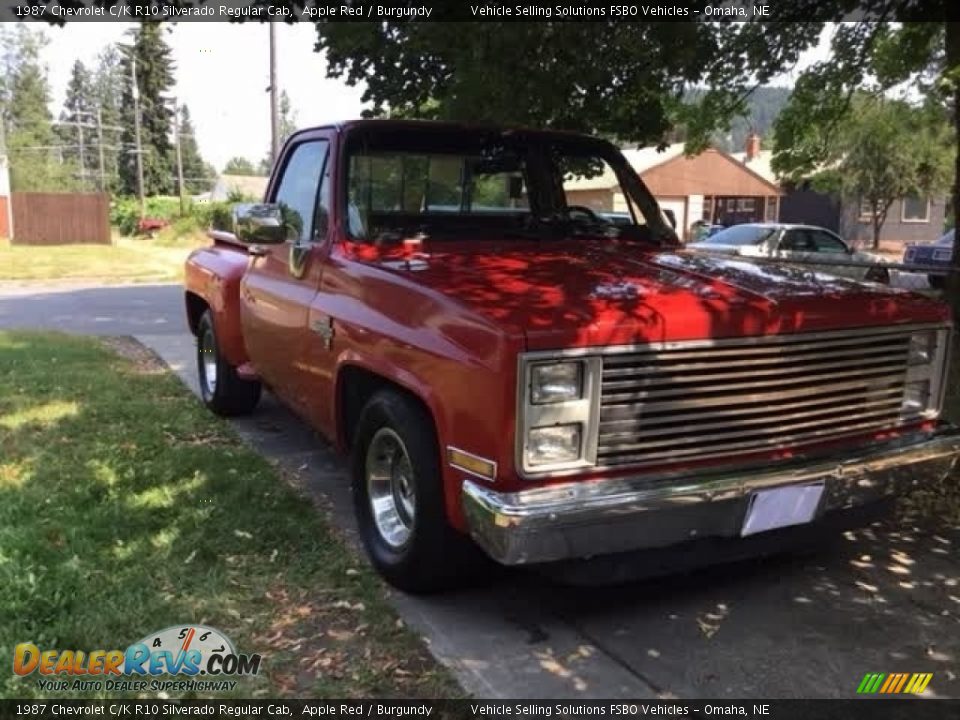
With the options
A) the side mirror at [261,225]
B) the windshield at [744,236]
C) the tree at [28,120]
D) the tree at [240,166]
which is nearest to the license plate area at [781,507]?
the side mirror at [261,225]

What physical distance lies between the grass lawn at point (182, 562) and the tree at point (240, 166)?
4987 inches

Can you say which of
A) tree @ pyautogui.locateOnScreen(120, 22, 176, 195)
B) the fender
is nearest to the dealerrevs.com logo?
the fender

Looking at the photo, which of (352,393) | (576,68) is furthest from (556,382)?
(576,68)

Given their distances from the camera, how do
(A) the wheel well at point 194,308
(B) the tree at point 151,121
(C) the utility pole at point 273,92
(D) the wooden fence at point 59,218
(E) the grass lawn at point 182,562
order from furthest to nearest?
(B) the tree at point 151,121
(D) the wooden fence at point 59,218
(C) the utility pole at point 273,92
(A) the wheel well at point 194,308
(E) the grass lawn at point 182,562

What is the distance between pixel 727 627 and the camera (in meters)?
3.41

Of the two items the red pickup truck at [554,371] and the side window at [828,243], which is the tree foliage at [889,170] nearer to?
the side window at [828,243]

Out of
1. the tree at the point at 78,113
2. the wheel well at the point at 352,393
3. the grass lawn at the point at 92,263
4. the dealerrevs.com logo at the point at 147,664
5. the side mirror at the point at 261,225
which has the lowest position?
the grass lawn at the point at 92,263

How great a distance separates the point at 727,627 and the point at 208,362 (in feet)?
15.4

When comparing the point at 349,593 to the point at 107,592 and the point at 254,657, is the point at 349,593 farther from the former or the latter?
the point at 107,592

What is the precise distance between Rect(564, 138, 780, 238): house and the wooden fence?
21.7m

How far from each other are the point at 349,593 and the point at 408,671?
667mm

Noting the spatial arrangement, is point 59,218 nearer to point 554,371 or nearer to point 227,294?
point 227,294

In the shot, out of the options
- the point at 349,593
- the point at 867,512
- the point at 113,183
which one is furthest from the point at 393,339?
the point at 113,183

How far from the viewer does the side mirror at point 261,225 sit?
4586 mm
